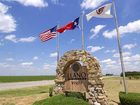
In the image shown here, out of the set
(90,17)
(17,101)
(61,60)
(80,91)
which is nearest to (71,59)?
(61,60)

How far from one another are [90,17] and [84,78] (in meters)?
4.64

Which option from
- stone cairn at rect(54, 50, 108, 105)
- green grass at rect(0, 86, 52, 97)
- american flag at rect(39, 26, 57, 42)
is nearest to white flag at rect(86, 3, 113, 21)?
stone cairn at rect(54, 50, 108, 105)

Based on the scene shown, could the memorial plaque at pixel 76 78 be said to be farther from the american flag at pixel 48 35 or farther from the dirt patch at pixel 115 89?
the american flag at pixel 48 35

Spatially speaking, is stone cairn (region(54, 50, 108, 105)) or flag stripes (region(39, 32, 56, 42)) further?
flag stripes (region(39, 32, 56, 42))

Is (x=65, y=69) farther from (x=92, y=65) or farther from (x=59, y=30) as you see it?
(x=59, y=30)

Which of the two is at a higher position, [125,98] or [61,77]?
[61,77]

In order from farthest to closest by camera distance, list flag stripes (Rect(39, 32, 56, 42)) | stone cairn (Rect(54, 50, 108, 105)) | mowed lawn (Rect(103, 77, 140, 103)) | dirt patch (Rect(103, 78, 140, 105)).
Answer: flag stripes (Rect(39, 32, 56, 42))
mowed lawn (Rect(103, 77, 140, 103))
dirt patch (Rect(103, 78, 140, 105))
stone cairn (Rect(54, 50, 108, 105))

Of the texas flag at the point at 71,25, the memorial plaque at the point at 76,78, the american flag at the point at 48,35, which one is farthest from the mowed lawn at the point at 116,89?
the american flag at the point at 48,35

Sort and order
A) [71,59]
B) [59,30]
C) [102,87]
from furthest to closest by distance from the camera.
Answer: [59,30]
[71,59]
[102,87]

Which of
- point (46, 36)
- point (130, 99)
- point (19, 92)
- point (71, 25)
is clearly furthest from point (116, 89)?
point (130, 99)

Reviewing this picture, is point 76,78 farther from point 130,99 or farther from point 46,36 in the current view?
point 46,36

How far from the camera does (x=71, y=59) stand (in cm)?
1750

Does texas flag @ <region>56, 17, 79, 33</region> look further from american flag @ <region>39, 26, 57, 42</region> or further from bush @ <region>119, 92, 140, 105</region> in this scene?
bush @ <region>119, 92, 140, 105</region>

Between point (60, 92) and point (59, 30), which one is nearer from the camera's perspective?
point (60, 92)
